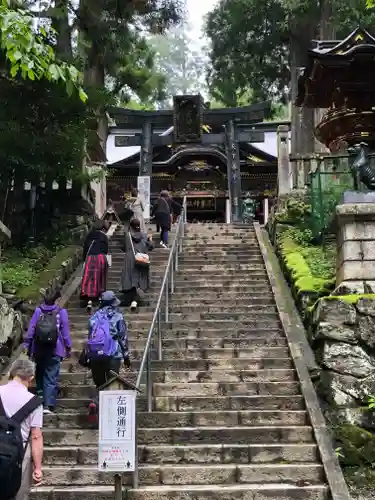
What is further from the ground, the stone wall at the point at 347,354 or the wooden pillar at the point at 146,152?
the wooden pillar at the point at 146,152

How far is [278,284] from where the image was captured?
33.2 ft

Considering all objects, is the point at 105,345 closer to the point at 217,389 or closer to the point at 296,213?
the point at 217,389

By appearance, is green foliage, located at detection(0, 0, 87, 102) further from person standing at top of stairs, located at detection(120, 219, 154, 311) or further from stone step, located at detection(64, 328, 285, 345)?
stone step, located at detection(64, 328, 285, 345)

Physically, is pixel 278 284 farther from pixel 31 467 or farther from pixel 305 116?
pixel 305 116

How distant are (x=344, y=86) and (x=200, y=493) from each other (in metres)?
9.07

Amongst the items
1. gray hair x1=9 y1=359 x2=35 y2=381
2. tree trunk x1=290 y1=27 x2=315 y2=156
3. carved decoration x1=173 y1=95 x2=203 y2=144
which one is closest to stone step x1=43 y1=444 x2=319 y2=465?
gray hair x1=9 y1=359 x2=35 y2=381

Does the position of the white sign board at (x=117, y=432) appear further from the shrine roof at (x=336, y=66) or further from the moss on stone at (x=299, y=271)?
the shrine roof at (x=336, y=66)

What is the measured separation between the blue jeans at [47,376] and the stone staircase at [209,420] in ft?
0.89

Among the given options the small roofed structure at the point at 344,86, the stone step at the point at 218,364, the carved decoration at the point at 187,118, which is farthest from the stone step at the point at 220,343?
the carved decoration at the point at 187,118

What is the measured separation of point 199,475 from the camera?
18.2 feet

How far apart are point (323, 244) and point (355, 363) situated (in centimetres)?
437

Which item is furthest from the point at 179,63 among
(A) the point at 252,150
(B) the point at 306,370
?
(B) the point at 306,370

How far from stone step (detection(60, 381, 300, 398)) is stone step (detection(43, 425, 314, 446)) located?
799 millimetres

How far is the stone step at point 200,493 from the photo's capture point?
5.20m
